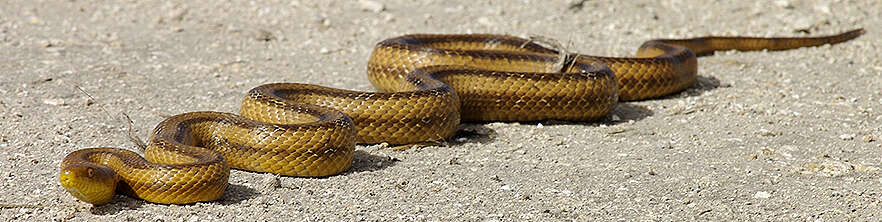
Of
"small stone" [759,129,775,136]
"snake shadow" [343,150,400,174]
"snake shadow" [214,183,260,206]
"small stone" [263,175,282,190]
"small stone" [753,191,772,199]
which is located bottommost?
"small stone" [759,129,775,136]

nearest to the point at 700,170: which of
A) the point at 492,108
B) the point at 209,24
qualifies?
the point at 492,108

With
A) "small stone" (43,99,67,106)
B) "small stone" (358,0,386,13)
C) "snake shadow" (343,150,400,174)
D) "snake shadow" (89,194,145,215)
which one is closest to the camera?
"snake shadow" (89,194,145,215)

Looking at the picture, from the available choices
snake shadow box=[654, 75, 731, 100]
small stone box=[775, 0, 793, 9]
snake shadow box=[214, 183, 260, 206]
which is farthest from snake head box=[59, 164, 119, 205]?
small stone box=[775, 0, 793, 9]

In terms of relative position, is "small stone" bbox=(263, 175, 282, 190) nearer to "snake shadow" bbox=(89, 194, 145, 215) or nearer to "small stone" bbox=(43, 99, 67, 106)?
"snake shadow" bbox=(89, 194, 145, 215)

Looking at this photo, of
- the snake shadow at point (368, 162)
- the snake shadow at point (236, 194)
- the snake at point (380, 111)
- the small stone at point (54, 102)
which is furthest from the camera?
the small stone at point (54, 102)

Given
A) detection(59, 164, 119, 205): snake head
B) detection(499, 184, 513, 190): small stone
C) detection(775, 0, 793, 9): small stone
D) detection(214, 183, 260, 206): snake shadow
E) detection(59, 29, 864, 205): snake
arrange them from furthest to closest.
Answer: detection(775, 0, 793, 9): small stone, detection(499, 184, 513, 190): small stone, detection(214, 183, 260, 206): snake shadow, detection(59, 29, 864, 205): snake, detection(59, 164, 119, 205): snake head

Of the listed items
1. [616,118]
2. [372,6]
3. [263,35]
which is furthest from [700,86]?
[263,35]

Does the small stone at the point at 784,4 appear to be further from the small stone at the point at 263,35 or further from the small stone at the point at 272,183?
the small stone at the point at 272,183

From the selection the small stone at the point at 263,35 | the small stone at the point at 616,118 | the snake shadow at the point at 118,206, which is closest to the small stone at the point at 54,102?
the snake shadow at the point at 118,206

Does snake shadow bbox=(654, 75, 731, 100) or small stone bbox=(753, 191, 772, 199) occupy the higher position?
small stone bbox=(753, 191, 772, 199)

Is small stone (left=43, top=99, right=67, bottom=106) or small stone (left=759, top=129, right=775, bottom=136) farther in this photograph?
small stone (left=43, top=99, right=67, bottom=106)
